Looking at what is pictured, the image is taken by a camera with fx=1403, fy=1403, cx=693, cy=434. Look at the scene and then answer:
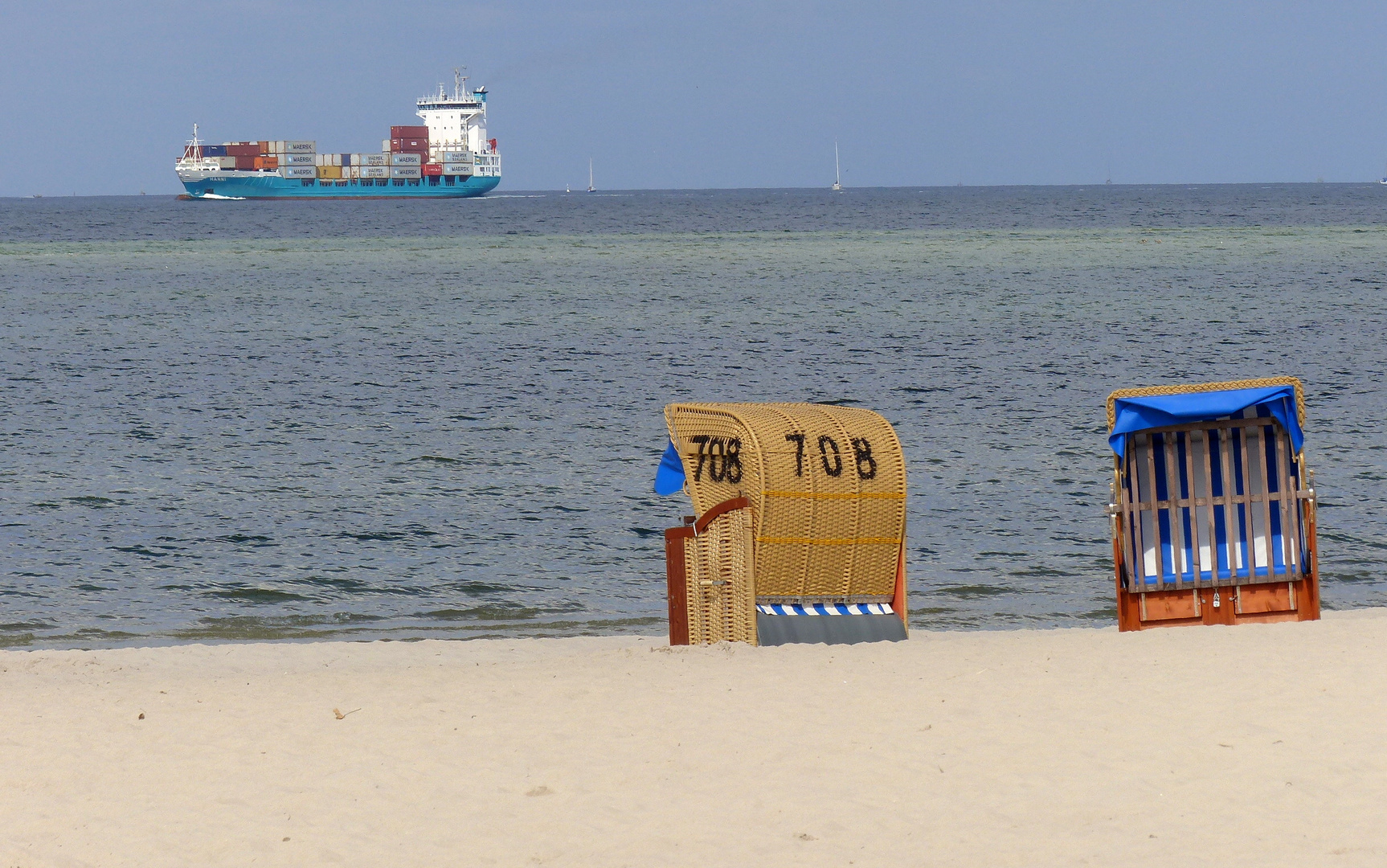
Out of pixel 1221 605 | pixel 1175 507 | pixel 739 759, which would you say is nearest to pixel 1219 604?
pixel 1221 605

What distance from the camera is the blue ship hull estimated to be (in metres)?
180

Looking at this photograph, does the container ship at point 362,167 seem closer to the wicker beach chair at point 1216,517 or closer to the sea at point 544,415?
the sea at point 544,415

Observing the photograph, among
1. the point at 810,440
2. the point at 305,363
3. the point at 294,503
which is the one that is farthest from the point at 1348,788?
the point at 305,363

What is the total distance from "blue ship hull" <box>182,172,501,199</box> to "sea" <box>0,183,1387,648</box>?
10846 centimetres

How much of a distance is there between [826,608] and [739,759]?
277 cm

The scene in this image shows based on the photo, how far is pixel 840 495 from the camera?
991 cm

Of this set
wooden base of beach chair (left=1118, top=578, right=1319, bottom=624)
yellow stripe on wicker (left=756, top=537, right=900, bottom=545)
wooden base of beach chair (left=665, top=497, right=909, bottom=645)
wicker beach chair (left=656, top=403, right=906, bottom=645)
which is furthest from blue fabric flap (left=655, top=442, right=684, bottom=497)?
wooden base of beach chair (left=1118, top=578, right=1319, bottom=624)

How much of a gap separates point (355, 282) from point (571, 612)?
170 feet

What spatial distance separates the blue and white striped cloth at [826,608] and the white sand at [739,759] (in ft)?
1.11

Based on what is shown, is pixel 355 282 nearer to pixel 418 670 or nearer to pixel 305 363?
pixel 305 363

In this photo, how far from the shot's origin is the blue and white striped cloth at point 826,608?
33.2 ft

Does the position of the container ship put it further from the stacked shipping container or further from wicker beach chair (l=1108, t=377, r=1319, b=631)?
wicker beach chair (l=1108, t=377, r=1319, b=631)

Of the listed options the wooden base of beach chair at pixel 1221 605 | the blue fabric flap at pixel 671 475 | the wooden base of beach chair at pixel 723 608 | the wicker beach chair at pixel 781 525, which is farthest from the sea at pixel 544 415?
the wicker beach chair at pixel 781 525

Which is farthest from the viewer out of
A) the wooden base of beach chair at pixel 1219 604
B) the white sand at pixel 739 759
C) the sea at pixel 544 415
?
the sea at pixel 544 415
